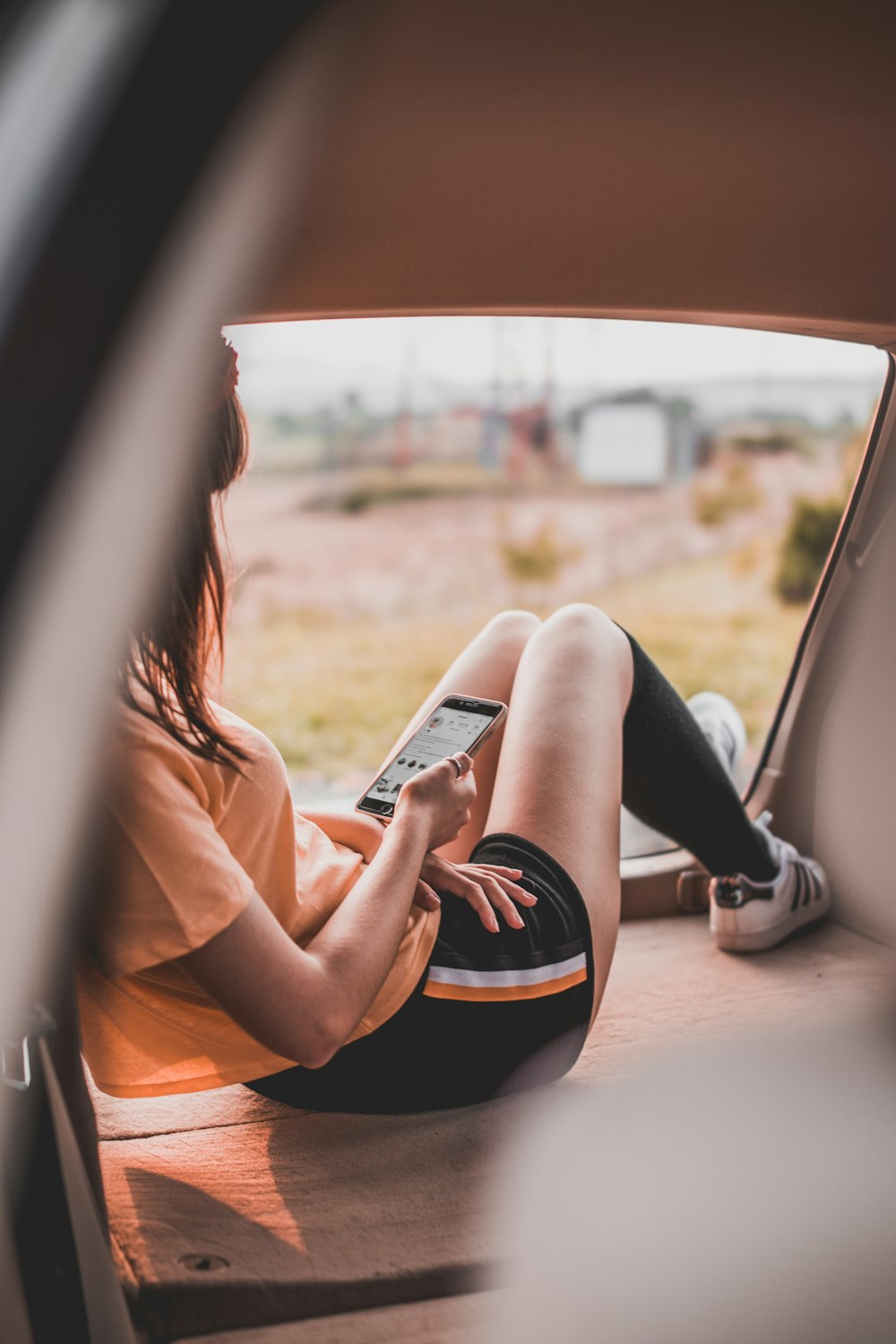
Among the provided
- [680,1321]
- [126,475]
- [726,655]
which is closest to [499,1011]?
[680,1321]

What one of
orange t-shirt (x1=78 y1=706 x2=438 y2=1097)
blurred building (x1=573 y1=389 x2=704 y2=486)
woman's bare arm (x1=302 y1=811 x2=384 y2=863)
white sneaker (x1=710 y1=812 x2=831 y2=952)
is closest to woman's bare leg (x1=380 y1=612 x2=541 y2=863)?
woman's bare arm (x1=302 y1=811 x2=384 y2=863)

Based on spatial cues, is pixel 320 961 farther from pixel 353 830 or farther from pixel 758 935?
pixel 758 935

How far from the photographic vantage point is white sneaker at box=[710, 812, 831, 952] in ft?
5.44

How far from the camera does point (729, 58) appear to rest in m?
0.91

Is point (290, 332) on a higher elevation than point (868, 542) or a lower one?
higher

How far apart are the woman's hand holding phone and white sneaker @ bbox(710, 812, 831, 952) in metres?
0.64

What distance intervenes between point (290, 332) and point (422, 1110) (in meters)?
0.92

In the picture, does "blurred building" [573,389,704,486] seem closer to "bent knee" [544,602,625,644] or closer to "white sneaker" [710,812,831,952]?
"white sneaker" [710,812,831,952]

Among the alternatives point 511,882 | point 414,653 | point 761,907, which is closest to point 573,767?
point 511,882

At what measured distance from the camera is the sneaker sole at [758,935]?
166 cm

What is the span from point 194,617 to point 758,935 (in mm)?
1059

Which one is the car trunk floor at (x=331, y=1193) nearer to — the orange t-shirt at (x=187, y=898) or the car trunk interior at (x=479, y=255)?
the car trunk interior at (x=479, y=255)

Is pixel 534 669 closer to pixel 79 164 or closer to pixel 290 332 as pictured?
pixel 290 332

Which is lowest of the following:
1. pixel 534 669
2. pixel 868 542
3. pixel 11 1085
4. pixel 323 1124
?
pixel 323 1124
